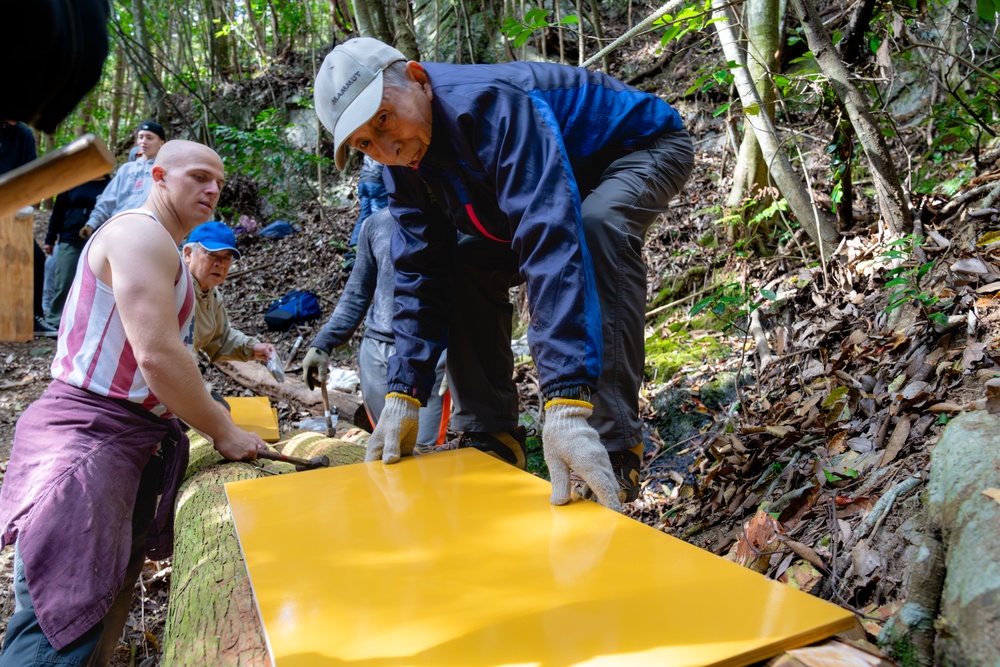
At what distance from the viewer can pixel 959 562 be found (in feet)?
3.38

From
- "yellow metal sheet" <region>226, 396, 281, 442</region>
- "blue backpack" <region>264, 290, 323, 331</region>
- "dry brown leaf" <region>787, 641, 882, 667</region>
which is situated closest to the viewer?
"dry brown leaf" <region>787, 641, 882, 667</region>

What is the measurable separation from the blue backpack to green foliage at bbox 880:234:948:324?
18.2ft

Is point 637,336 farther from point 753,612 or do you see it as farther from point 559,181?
point 753,612

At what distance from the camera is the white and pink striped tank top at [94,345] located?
218 cm

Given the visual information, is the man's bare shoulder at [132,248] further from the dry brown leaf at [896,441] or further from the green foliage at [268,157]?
the green foliage at [268,157]

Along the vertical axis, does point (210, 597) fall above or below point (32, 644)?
above

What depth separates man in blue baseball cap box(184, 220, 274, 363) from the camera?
3184 mm

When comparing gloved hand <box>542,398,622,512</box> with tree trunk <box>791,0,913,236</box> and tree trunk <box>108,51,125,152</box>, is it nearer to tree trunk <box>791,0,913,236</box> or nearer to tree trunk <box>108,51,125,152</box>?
tree trunk <box>791,0,913,236</box>

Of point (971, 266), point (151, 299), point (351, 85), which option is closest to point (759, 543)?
point (971, 266)

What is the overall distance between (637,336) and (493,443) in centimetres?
96

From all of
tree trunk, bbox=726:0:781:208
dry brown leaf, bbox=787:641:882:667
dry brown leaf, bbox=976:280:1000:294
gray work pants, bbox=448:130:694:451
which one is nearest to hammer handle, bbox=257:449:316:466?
gray work pants, bbox=448:130:694:451

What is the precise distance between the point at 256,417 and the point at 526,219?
2.30m

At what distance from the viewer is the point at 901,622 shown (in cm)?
109

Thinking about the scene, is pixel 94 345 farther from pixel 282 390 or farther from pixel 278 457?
pixel 282 390
